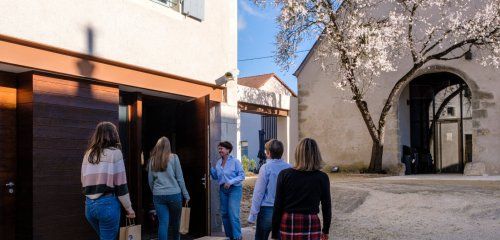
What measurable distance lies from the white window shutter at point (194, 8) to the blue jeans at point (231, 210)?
255 cm

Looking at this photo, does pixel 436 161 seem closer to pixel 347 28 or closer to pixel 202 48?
pixel 347 28

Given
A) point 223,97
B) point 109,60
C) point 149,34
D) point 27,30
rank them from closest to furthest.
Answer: point 27,30
point 109,60
point 149,34
point 223,97

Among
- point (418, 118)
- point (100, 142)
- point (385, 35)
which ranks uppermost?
point (385, 35)

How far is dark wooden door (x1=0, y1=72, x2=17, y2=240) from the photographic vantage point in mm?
5352

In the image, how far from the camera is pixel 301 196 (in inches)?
153

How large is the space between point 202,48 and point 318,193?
14.8 feet

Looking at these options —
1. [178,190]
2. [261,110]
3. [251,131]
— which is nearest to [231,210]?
[178,190]

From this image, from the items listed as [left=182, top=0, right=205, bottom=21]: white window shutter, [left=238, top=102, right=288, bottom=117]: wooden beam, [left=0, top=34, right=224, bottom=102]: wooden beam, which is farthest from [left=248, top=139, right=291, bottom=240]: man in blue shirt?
[left=238, top=102, right=288, bottom=117]: wooden beam

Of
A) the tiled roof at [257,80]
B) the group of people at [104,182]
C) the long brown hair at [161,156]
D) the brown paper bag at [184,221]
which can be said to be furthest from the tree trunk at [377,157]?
the tiled roof at [257,80]

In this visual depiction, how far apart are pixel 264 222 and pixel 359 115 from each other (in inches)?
543

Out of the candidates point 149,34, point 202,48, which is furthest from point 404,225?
point 149,34

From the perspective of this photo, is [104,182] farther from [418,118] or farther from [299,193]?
[418,118]

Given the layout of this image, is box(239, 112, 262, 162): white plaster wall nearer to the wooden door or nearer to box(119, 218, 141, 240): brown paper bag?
the wooden door

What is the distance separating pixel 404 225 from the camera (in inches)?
340
